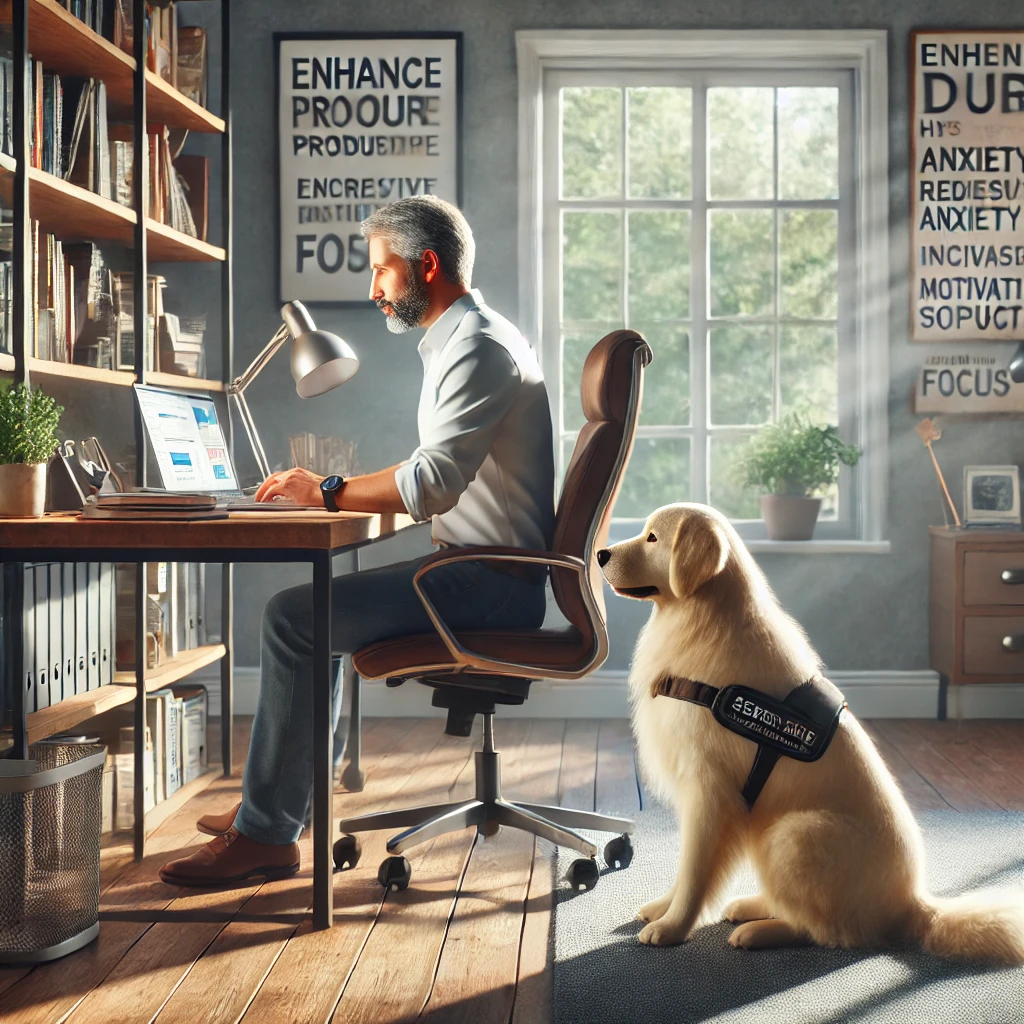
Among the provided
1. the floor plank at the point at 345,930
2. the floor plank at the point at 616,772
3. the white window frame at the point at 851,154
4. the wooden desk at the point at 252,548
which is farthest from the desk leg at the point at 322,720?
the white window frame at the point at 851,154

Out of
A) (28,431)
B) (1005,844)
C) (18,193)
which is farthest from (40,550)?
(1005,844)

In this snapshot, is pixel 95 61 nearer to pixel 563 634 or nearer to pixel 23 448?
pixel 23 448

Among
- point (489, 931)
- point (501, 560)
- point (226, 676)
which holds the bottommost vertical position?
point (489, 931)

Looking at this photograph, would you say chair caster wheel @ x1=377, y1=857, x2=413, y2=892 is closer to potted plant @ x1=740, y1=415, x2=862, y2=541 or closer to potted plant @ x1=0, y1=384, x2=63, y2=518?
potted plant @ x1=0, y1=384, x2=63, y2=518

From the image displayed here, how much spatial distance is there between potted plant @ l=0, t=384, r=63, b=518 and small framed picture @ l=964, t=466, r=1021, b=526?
291 centimetres

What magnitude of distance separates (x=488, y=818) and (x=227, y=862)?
1.75ft

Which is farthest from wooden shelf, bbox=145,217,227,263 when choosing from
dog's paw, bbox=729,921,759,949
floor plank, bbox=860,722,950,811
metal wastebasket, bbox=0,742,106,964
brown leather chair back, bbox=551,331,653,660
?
floor plank, bbox=860,722,950,811

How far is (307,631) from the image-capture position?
214 centimetres

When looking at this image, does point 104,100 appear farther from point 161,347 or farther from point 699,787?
point 699,787

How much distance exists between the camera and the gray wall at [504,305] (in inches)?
150

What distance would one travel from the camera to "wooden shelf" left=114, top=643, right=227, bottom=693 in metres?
2.64

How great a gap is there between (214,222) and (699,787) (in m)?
2.85

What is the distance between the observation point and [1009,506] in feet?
12.3

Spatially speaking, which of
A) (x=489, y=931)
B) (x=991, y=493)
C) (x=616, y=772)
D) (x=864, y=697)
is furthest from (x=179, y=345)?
(x=991, y=493)
